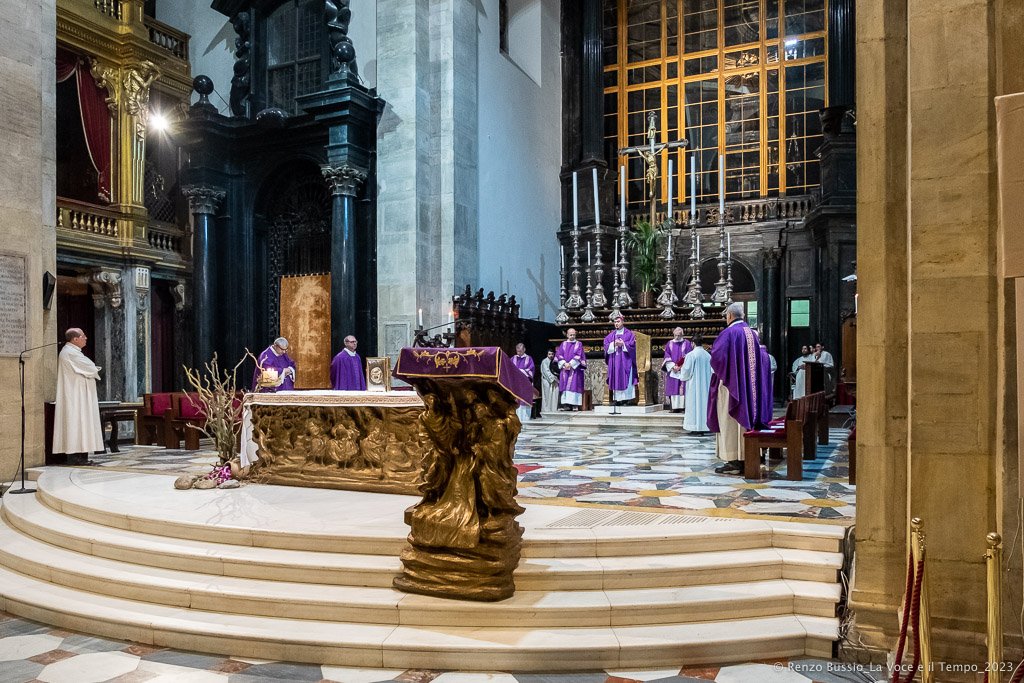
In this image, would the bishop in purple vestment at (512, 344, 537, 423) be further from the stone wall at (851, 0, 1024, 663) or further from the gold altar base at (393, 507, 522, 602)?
the stone wall at (851, 0, 1024, 663)

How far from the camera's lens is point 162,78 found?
50.5 feet

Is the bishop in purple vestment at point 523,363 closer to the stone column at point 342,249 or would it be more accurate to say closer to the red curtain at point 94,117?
the stone column at point 342,249

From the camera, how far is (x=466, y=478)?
4.07m

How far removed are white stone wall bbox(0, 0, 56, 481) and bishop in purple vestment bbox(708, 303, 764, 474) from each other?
7.17 meters

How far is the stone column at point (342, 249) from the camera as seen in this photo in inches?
493

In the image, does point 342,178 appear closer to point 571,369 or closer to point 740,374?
point 571,369

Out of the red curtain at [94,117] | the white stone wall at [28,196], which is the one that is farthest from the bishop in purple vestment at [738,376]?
the red curtain at [94,117]

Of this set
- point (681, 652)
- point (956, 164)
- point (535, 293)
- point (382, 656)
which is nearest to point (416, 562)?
point (382, 656)

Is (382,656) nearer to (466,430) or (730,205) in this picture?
(466,430)

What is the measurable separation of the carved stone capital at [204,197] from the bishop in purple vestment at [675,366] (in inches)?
352

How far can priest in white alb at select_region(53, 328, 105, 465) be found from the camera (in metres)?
8.12

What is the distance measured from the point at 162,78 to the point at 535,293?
921 centimetres

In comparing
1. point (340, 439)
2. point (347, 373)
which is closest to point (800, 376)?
point (347, 373)

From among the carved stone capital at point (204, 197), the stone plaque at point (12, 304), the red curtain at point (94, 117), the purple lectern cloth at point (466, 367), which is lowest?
the purple lectern cloth at point (466, 367)
